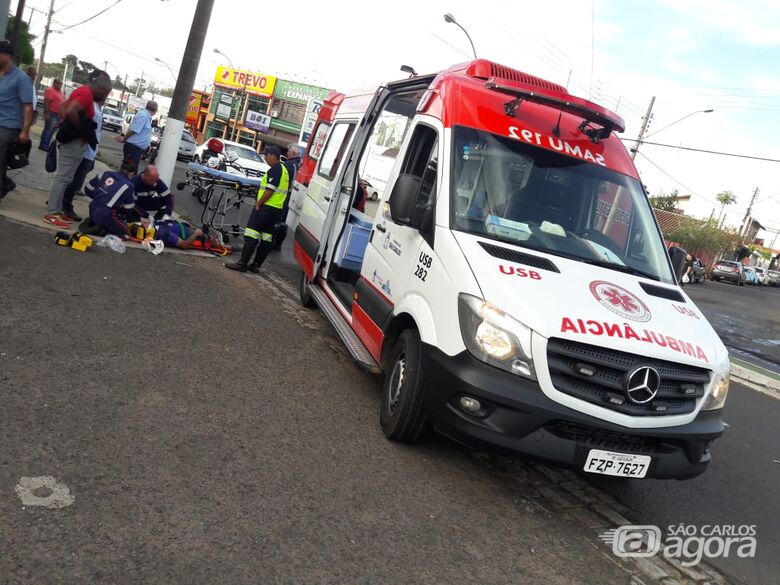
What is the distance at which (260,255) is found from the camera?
858 cm

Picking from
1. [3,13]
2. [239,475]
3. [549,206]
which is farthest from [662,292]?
[3,13]

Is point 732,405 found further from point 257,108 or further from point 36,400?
point 257,108

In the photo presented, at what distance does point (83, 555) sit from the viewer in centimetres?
258

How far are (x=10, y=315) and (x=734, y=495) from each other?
5.54m

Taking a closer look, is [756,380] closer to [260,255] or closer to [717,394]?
[717,394]

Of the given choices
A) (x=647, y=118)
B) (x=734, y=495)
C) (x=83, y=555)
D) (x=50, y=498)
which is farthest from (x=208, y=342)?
(x=647, y=118)

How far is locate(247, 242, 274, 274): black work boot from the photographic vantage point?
848cm

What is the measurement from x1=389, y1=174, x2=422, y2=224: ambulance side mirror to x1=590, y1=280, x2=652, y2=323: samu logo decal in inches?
49.7

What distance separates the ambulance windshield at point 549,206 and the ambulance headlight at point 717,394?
0.89 meters

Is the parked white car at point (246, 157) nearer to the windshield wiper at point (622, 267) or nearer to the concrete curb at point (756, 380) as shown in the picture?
the concrete curb at point (756, 380)

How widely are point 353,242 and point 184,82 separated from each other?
5.51 m

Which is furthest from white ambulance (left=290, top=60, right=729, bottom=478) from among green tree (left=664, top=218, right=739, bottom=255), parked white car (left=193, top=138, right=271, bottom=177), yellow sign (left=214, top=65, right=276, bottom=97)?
yellow sign (left=214, top=65, right=276, bottom=97)

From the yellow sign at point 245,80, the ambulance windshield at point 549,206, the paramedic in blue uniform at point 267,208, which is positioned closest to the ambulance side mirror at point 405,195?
the ambulance windshield at point 549,206

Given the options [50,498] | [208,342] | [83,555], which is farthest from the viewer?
[208,342]
